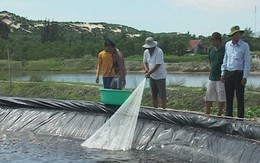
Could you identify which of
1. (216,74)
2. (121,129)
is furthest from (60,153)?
(216,74)

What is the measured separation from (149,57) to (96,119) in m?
1.50

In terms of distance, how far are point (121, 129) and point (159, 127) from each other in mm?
632

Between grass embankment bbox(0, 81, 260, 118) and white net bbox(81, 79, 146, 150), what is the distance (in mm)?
2242

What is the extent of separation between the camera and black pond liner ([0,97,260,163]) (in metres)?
6.89

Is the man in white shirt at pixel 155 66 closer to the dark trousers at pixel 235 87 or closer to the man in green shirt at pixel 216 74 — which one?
the man in green shirt at pixel 216 74

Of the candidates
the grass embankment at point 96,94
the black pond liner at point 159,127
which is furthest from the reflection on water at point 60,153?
the grass embankment at point 96,94

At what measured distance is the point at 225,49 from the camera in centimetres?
787

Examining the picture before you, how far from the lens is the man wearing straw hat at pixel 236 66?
743cm

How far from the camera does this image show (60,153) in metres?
7.79

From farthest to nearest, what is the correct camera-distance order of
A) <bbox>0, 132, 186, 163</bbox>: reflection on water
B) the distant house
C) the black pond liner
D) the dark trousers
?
the distant house → the dark trousers → <bbox>0, 132, 186, 163</bbox>: reflection on water → the black pond liner

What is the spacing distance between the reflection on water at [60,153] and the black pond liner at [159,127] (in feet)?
1.05

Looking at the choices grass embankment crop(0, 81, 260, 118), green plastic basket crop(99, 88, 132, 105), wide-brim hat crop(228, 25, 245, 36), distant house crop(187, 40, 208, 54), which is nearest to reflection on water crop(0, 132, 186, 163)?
green plastic basket crop(99, 88, 132, 105)

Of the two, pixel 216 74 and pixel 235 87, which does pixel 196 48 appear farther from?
pixel 235 87

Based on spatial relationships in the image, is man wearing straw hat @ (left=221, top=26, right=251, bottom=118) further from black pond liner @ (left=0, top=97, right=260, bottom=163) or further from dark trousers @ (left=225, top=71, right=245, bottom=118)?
black pond liner @ (left=0, top=97, right=260, bottom=163)
